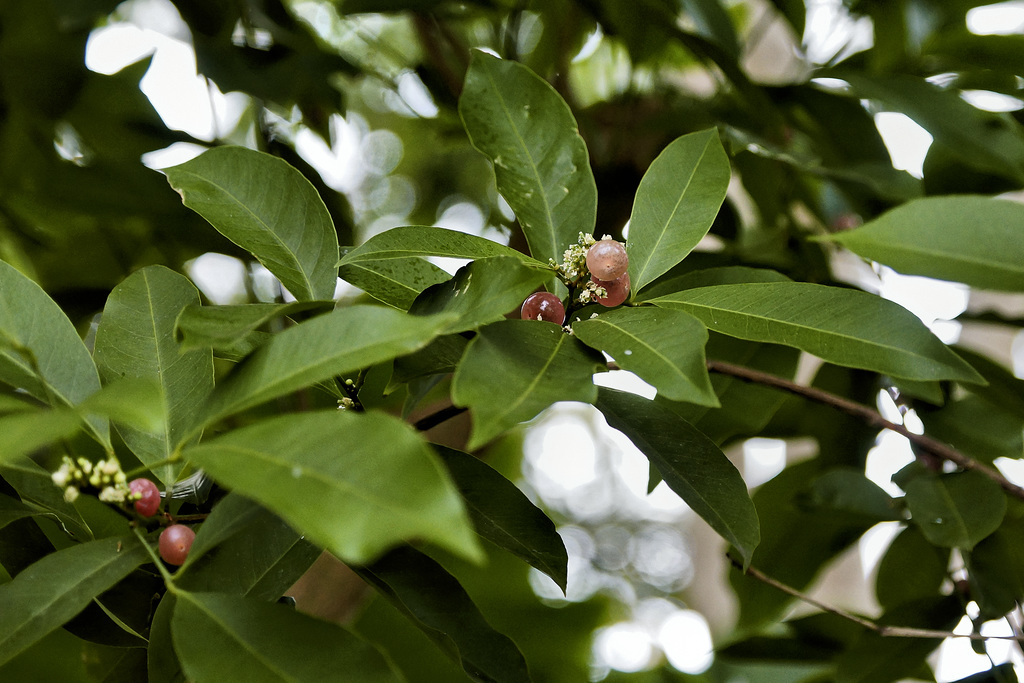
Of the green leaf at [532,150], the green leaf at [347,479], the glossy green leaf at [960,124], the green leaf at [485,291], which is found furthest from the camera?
the glossy green leaf at [960,124]

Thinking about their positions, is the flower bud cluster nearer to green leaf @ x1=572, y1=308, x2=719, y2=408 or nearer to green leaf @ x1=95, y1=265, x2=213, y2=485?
green leaf @ x1=95, y1=265, x2=213, y2=485

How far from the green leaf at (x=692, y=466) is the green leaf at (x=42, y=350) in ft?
0.89

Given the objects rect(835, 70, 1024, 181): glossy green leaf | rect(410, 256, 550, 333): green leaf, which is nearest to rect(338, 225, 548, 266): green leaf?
rect(410, 256, 550, 333): green leaf

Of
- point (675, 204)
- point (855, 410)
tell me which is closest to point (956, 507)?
point (855, 410)

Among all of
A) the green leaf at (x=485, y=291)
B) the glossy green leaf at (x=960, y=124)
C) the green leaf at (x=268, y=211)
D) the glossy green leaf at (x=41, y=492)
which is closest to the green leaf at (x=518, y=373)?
the green leaf at (x=485, y=291)

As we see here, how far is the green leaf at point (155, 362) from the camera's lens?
1.31 ft

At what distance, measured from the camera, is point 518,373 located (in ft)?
0.99

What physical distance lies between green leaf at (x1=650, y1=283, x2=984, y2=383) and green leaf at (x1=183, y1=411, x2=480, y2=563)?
0.63ft

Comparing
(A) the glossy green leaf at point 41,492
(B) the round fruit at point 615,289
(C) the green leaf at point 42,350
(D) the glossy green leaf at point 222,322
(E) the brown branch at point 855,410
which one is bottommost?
(E) the brown branch at point 855,410

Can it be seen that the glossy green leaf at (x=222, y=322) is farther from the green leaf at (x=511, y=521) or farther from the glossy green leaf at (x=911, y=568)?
the glossy green leaf at (x=911, y=568)

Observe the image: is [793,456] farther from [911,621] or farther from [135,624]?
[135,624]

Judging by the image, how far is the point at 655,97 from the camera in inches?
42.9

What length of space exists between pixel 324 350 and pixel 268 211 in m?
0.16

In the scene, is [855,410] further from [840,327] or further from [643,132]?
[643,132]
